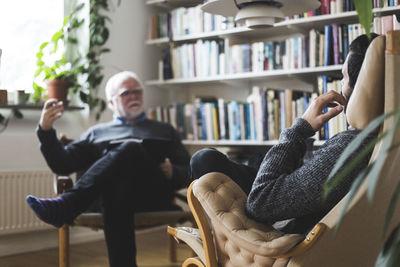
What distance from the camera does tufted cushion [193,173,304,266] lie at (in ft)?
4.19

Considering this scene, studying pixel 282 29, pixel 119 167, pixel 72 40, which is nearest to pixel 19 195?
pixel 119 167

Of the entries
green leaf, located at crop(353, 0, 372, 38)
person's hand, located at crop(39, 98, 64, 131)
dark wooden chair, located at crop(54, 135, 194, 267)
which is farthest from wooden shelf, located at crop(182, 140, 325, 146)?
green leaf, located at crop(353, 0, 372, 38)

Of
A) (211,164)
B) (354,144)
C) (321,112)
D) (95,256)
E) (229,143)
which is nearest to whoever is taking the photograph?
(354,144)

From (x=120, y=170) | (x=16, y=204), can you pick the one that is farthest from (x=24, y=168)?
(x=120, y=170)

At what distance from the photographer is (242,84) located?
371 cm

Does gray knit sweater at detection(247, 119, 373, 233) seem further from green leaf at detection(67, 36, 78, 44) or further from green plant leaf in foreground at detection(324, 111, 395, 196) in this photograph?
green leaf at detection(67, 36, 78, 44)

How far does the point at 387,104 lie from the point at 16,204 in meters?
2.56

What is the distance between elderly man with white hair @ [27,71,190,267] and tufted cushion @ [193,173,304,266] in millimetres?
1060

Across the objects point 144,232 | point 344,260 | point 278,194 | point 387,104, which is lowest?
point 144,232

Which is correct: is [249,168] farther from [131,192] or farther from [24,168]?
[24,168]

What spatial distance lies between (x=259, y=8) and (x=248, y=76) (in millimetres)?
1455

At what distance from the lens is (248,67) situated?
346 centimetres

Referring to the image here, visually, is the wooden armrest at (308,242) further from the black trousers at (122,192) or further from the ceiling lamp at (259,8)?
the black trousers at (122,192)

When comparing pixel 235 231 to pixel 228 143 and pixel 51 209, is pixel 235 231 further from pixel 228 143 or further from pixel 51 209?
pixel 228 143
